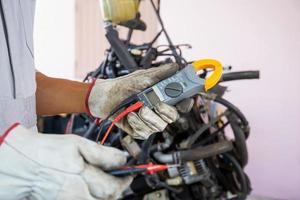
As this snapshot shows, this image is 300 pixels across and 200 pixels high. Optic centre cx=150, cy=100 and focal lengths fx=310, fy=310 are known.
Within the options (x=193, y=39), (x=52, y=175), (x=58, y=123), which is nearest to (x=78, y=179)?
(x=52, y=175)

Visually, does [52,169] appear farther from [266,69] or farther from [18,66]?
[266,69]

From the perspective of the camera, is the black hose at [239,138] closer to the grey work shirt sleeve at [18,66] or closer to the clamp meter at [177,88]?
the clamp meter at [177,88]

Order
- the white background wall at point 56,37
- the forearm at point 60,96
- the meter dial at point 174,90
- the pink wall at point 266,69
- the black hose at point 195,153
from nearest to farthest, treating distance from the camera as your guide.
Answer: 1. the meter dial at point 174,90
2. the forearm at point 60,96
3. the black hose at point 195,153
4. the pink wall at point 266,69
5. the white background wall at point 56,37

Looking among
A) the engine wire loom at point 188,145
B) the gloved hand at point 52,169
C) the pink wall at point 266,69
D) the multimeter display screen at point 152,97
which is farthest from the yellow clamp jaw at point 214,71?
the pink wall at point 266,69

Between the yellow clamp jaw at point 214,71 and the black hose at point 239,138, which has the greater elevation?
the yellow clamp jaw at point 214,71

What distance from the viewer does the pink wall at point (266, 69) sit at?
2006 mm

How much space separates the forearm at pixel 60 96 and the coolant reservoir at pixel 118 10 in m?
0.60

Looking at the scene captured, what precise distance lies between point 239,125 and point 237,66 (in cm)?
93

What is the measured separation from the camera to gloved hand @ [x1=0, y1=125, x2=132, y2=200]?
0.41 metres

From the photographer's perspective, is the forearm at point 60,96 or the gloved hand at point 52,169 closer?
the gloved hand at point 52,169

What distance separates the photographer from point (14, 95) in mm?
665

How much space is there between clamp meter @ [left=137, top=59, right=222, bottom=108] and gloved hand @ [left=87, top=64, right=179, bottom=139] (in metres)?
0.02

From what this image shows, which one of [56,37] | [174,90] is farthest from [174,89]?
[56,37]

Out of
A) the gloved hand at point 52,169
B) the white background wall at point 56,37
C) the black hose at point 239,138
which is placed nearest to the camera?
the gloved hand at point 52,169
